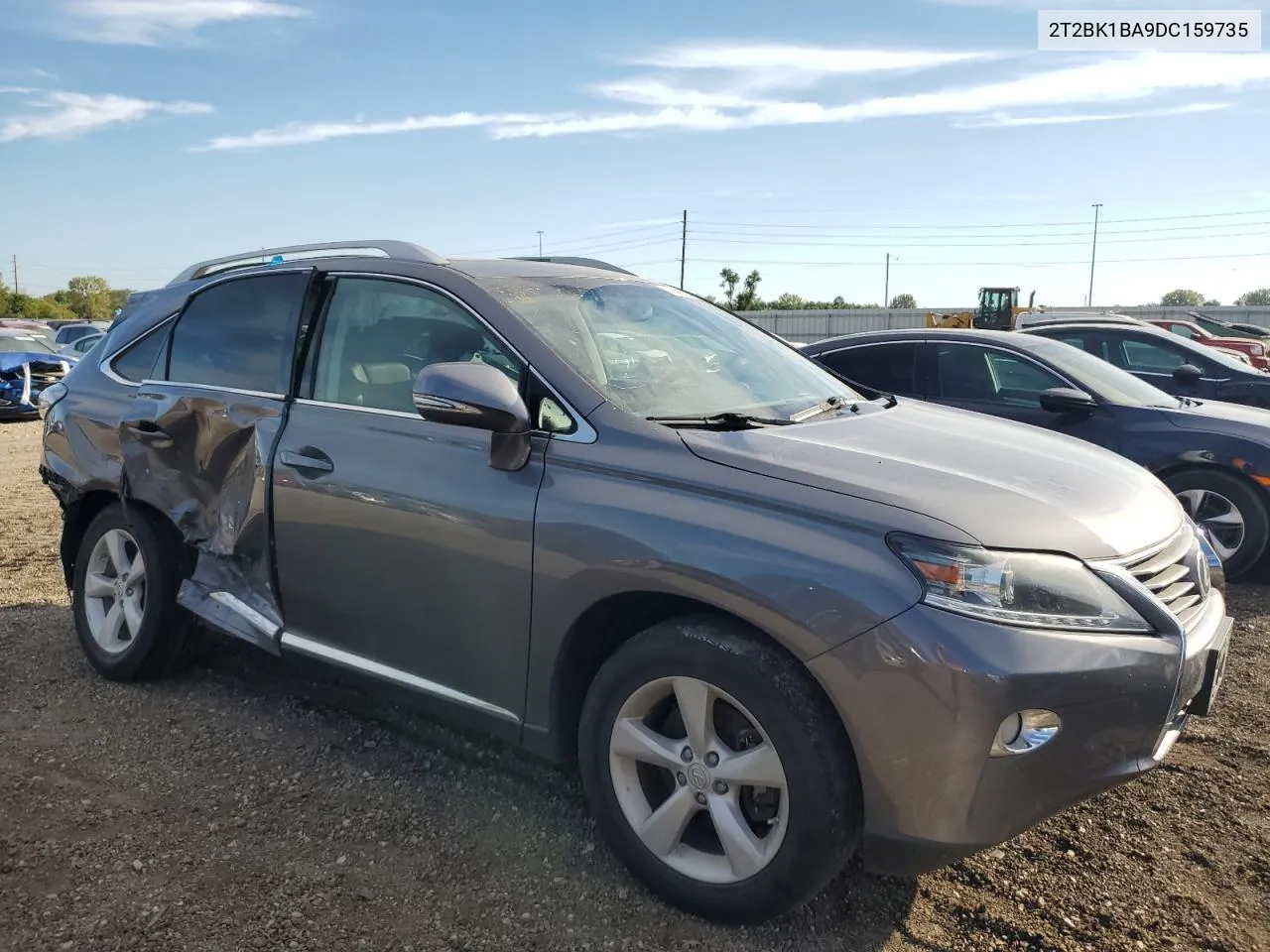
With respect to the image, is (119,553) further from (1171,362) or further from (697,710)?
(1171,362)

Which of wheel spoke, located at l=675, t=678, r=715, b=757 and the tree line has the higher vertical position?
the tree line

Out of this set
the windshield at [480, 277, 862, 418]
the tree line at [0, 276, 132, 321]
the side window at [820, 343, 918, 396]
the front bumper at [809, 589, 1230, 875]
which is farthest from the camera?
the tree line at [0, 276, 132, 321]

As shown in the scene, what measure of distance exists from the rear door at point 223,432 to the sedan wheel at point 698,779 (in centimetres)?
164

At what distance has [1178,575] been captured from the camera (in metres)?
2.69

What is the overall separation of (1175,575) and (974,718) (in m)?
0.94

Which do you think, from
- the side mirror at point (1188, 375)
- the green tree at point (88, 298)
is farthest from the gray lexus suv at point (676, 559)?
the green tree at point (88, 298)

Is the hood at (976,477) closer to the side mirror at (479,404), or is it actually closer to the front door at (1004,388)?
the side mirror at (479,404)

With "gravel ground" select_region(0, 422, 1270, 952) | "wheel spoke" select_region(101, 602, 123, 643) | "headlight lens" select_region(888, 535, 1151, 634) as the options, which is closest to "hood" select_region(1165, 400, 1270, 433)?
"gravel ground" select_region(0, 422, 1270, 952)

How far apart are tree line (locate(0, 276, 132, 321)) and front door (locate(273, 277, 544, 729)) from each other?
5537 centimetres

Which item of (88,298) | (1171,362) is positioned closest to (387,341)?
(1171,362)

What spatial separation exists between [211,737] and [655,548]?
225cm

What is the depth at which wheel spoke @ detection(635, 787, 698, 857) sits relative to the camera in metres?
2.59

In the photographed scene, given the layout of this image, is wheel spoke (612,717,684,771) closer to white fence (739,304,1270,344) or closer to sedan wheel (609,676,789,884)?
sedan wheel (609,676,789,884)

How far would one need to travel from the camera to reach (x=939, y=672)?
7.11 feet
